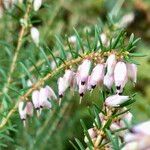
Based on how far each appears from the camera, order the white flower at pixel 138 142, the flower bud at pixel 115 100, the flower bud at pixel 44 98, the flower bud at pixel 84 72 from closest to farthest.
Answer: the white flower at pixel 138 142 → the flower bud at pixel 115 100 → the flower bud at pixel 84 72 → the flower bud at pixel 44 98

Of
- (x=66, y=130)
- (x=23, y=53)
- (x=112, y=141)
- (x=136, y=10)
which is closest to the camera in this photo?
(x=112, y=141)

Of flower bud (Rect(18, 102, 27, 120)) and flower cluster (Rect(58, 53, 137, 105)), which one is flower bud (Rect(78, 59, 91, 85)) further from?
flower bud (Rect(18, 102, 27, 120))

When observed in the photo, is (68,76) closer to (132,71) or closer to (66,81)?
(66,81)

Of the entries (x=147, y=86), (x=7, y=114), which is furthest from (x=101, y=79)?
(x=147, y=86)

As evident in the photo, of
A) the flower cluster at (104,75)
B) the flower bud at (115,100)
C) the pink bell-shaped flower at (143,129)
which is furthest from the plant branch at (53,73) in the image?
the pink bell-shaped flower at (143,129)

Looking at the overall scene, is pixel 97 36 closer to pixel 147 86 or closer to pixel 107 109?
pixel 107 109

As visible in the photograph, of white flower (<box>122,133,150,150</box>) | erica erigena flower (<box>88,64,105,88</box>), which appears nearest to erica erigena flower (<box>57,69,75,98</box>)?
erica erigena flower (<box>88,64,105,88</box>)

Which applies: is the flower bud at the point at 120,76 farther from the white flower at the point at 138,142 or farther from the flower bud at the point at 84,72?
the white flower at the point at 138,142

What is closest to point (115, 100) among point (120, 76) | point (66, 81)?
point (120, 76)
